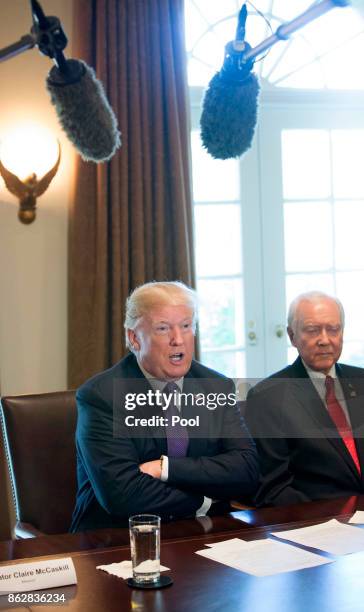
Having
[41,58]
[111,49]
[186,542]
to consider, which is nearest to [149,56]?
[111,49]

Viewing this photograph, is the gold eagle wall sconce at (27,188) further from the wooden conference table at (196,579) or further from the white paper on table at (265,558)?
the white paper on table at (265,558)

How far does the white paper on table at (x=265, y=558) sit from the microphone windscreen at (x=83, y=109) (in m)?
0.91

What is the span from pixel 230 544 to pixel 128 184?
7.97 feet

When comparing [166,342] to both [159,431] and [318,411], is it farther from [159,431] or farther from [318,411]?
[318,411]

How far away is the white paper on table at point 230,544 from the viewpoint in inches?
67.7

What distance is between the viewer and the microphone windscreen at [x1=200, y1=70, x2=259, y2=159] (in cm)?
191

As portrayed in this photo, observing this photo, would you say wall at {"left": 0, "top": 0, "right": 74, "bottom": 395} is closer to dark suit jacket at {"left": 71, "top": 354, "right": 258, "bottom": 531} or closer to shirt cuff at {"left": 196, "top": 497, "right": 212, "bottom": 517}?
dark suit jacket at {"left": 71, "top": 354, "right": 258, "bottom": 531}

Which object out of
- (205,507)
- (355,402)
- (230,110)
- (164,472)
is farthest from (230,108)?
(355,402)

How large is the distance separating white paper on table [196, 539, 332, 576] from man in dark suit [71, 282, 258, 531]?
0.44 meters

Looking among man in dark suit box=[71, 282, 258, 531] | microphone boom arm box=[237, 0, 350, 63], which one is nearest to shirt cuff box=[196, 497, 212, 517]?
man in dark suit box=[71, 282, 258, 531]

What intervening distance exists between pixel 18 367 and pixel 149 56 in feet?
5.31

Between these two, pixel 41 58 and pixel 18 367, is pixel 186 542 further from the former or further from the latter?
pixel 41 58

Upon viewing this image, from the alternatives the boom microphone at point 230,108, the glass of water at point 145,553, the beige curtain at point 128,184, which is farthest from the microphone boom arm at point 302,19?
the beige curtain at point 128,184

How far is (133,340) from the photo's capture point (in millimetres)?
2488
